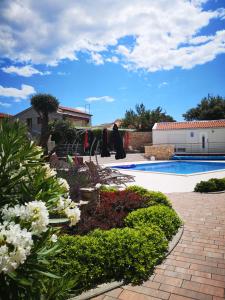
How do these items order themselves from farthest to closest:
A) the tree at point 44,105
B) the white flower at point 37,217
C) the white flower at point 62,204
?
the tree at point 44,105
the white flower at point 62,204
the white flower at point 37,217

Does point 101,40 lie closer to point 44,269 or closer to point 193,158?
point 44,269

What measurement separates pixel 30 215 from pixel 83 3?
8.10 meters

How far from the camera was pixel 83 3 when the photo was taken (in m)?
8.04

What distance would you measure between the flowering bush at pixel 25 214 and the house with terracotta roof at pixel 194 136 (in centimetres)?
2982

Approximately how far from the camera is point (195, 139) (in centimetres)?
3078

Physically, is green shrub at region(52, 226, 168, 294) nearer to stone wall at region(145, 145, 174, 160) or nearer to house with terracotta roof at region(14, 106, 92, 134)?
stone wall at region(145, 145, 174, 160)

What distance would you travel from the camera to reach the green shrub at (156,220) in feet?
16.7

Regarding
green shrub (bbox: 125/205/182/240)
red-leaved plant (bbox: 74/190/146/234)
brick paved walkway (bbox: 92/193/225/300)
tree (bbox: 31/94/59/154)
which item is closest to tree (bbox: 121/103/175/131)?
tree (bbox: 31/94/59/154)

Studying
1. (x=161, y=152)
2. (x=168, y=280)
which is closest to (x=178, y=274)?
(x=168, y=280)

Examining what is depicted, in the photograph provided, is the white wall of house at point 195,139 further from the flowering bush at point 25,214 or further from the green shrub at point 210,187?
the flowering bush at point 25,214

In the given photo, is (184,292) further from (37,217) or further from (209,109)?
(209,109)

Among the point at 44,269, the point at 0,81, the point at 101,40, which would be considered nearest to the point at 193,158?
the point at 101,40

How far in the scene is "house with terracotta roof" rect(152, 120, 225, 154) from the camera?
2966 cm

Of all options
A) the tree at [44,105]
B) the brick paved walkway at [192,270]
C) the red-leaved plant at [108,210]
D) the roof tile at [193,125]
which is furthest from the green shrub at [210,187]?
the tree at [44,105]
